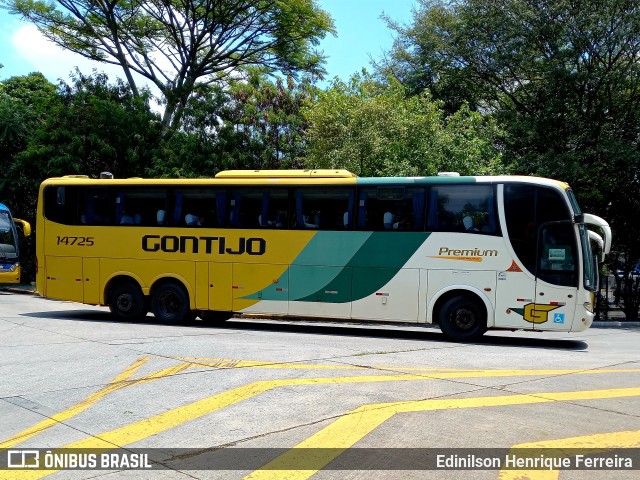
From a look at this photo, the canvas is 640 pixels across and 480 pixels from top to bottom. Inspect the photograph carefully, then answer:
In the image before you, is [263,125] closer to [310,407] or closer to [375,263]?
[375,263]

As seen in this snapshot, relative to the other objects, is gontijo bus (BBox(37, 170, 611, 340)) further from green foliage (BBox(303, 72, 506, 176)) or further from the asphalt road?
green foliage (BBox(303, 72, 506, 176))

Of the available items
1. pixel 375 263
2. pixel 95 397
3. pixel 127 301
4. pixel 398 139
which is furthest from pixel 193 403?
pixel 398 139

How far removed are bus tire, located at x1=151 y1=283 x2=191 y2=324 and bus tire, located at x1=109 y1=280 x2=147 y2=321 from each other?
1.26 ft

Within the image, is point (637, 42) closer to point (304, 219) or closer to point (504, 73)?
point (504, 73)

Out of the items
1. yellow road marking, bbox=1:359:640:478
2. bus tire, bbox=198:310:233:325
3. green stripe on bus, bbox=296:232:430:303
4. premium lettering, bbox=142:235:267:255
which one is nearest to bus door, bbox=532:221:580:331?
green stripe on bus, bbox=296:232:430:303

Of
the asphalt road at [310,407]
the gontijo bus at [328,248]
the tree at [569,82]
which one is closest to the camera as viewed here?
the asphalt road at [310,407]

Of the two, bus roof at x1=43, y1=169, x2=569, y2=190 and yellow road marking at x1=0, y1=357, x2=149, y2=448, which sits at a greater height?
bus roof at x1=43, y1=169, x2=569, y2=190

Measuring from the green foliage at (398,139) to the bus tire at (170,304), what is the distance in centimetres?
779

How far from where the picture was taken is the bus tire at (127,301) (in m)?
17.1

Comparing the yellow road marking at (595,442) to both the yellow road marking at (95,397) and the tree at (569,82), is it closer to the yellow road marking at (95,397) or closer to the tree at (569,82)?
the yellow road marking at (95,397)

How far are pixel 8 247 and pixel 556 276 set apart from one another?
74.7ft

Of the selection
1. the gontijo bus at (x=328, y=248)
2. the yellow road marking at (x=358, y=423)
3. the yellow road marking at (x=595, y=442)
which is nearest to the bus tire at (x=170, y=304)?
the gontijo bus at (x=328, y=248)

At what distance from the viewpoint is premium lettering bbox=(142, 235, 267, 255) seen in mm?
16016

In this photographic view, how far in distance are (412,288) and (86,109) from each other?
19.7m
